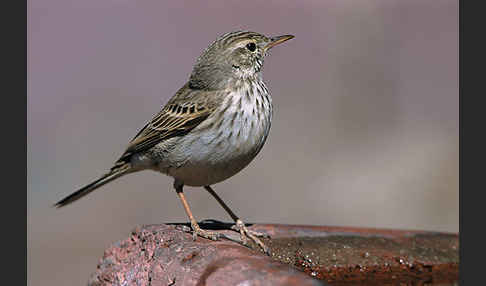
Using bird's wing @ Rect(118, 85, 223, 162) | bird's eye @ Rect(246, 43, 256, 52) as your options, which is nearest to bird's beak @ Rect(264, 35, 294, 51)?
bird's eye @ Rect(246, 43, 256, 52)

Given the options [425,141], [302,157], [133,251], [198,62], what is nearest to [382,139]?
[425,141]

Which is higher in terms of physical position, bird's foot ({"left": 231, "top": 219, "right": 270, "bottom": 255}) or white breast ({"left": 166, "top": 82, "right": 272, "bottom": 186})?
white breast ({"left": 166, "top": 82, "right": 272, "bottom": 186})

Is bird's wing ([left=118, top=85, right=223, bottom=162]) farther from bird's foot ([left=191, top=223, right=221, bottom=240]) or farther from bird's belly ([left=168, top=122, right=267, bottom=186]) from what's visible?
bird's foot ([left=191, top=223, right=221, bottom=240])

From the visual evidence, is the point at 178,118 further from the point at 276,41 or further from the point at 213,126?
the point at 276,41

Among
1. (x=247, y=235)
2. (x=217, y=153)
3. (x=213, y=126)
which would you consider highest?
(x=213, y=126)

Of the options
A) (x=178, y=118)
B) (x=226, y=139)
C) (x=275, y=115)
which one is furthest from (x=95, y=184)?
(x=275, y=115)

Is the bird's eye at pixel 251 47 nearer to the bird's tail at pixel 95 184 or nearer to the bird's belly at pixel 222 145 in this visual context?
the bird's belly at pixel 222 145

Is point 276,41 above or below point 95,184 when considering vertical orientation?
above
